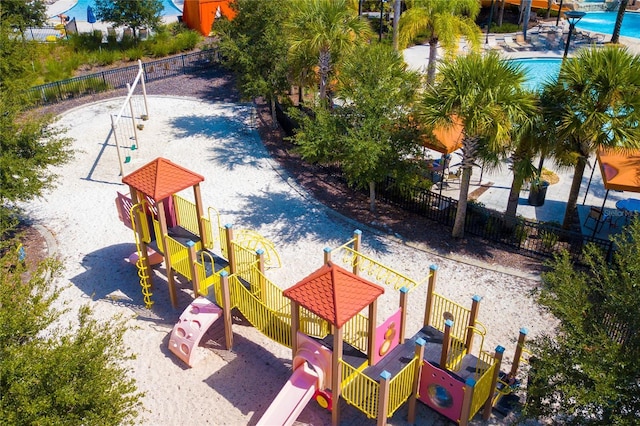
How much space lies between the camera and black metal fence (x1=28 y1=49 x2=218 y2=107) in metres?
27.1

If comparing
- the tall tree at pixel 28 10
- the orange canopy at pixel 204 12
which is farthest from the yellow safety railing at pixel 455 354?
the orange canopy at pixel 204 12

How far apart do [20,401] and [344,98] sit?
12105 mm

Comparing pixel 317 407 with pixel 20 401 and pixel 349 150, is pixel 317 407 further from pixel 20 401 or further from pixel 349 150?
pixel 349 150

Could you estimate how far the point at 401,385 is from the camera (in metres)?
10.6

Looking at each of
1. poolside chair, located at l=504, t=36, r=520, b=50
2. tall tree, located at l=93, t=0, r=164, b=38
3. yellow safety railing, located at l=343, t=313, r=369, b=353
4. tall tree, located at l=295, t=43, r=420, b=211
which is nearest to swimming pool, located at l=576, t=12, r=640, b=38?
poolside chair, located at l=504, t=36, r=520, b=50

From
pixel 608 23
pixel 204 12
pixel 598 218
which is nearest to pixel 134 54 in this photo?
pixel 204 12

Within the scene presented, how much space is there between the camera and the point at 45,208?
61.6 ft

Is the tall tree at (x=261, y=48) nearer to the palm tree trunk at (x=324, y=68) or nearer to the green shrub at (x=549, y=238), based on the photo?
the palm tree trunk at (x=324, y=68)

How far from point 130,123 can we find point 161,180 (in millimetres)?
12688

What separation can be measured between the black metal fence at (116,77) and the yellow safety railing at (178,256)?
48.6 ft

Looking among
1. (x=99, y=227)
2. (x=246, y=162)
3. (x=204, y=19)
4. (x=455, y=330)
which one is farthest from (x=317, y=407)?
(x=204, y=19)

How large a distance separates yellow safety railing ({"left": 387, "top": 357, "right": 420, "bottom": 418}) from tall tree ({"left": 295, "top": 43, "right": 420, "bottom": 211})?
680 cm

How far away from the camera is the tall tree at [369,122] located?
1616cm

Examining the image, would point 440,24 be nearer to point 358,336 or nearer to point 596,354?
point 358,336
